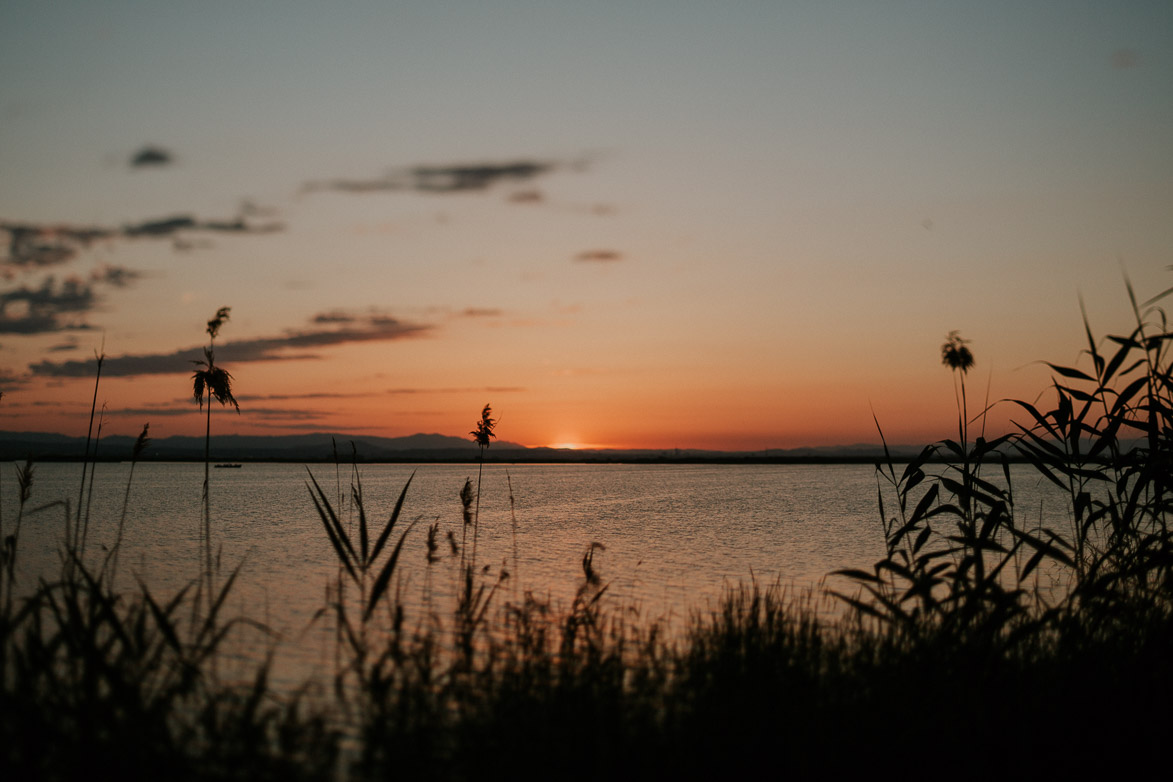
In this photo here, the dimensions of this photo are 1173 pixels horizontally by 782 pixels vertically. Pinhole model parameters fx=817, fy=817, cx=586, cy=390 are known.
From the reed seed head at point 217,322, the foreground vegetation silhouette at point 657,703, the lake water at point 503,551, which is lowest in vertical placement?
the lake water at point 503,551

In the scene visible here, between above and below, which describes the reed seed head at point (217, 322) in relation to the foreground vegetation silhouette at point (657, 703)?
above

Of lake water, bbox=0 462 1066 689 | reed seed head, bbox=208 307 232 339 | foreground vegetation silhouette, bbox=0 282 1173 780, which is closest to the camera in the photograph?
foreground vegetation silhouette, bbox=0 282 1173 780

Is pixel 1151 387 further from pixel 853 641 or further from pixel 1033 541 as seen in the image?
pixel 853 641

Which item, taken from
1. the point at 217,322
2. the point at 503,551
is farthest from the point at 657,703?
the point at 503,551

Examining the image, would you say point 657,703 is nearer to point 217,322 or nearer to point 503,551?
point 217,322

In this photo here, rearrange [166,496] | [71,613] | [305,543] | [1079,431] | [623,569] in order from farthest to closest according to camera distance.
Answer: [166,496]
[305,543]
[623,569]
[1079,431]
[71,613]

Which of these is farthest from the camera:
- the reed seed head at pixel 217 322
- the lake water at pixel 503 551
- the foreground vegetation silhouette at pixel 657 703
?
the lake water at pixel 503 551

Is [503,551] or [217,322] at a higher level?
[217,322]

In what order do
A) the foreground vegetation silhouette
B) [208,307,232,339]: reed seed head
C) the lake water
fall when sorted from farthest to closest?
the lake water < [208,307,232,339]: reed seed head < the foreground vegetation silhouette

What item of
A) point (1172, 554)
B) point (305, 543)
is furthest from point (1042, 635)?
point (305, 543)

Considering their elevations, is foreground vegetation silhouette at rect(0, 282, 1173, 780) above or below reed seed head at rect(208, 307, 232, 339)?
below

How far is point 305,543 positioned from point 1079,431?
84.5ft

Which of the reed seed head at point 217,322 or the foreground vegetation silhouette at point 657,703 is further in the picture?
the reed seed head at point 217,322

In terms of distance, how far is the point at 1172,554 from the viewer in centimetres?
1000
